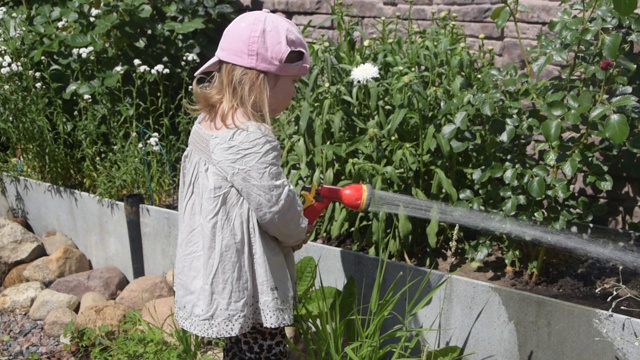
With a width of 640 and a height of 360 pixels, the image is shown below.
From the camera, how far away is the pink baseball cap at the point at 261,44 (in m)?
2.64

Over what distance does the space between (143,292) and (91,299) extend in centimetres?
28

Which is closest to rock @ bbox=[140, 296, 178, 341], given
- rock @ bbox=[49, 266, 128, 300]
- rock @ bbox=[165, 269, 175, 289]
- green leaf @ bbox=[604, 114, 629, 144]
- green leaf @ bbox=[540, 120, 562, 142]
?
rock @ bbox=[165, 269, 175, 289]

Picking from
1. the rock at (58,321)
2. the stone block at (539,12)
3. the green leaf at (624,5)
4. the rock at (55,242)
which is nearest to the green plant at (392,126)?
the stone block at (539,12)

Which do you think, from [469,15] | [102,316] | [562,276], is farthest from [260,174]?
[469,15]

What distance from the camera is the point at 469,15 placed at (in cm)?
452

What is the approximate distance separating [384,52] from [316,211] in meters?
1.33

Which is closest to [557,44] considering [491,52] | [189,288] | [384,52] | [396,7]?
[491,52]

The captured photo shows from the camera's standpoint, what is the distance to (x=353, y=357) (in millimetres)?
3092

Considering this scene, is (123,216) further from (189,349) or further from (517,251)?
(517,251)

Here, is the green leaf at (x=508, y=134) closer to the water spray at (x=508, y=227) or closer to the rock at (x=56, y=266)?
the water spray at (x=508, y=227)

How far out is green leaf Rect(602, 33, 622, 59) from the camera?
3.28 metres

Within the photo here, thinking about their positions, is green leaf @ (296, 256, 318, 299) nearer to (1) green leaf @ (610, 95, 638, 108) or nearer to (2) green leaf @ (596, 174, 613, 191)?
(2) green leaf @ (596, 174, 613, 191)

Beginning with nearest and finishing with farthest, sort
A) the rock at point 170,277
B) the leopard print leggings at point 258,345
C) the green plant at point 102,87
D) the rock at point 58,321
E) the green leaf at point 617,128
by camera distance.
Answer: the leopard print leggings at point 258,345, the green leaf at point 617,128, the rock at point 58,321, the rock at point 170,277, the green plant at point 102,87

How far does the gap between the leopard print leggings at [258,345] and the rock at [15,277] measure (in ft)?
8.16
